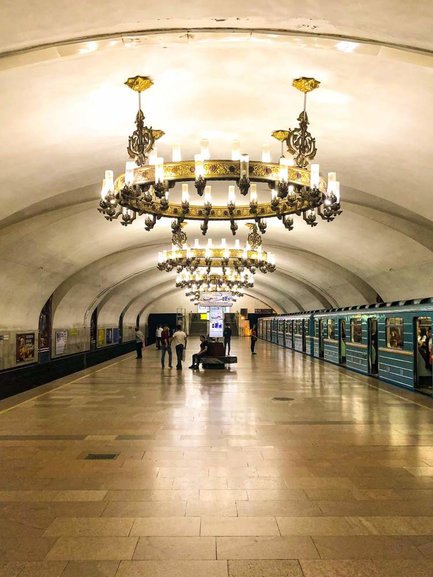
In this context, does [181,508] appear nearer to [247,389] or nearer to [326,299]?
[247,389]

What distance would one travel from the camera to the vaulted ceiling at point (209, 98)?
4.31 m

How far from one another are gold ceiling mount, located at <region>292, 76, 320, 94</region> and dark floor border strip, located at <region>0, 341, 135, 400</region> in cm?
956

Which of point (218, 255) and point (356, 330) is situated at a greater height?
point (218, 255)

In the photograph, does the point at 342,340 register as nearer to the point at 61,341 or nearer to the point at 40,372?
the point at 61,341

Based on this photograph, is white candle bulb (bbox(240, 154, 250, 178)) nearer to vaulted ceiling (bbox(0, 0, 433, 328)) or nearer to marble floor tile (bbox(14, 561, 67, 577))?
vaulted ceiling (bbox(0, 0, 433, 328))

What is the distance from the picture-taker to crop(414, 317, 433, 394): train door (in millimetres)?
12367

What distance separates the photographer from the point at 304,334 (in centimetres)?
2603

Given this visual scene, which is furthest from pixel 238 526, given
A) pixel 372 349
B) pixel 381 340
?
pixel 372 349

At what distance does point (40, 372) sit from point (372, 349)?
9.74 metres

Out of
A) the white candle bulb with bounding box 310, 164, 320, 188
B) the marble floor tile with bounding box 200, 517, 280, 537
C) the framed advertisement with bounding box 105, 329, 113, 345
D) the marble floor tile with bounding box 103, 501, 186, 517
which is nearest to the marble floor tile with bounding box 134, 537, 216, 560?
the marble floor tile with bounding box 200, 517, 280, 537

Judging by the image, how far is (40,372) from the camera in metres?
14.9

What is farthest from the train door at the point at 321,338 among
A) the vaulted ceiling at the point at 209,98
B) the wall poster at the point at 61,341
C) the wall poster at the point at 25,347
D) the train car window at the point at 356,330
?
the wall poster at the point at 25,347

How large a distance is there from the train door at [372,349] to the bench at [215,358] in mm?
4586

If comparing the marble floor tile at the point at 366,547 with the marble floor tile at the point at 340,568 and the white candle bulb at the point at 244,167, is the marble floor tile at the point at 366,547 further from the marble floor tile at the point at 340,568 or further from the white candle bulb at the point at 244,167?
the white candle bulb at the point at 244,167
